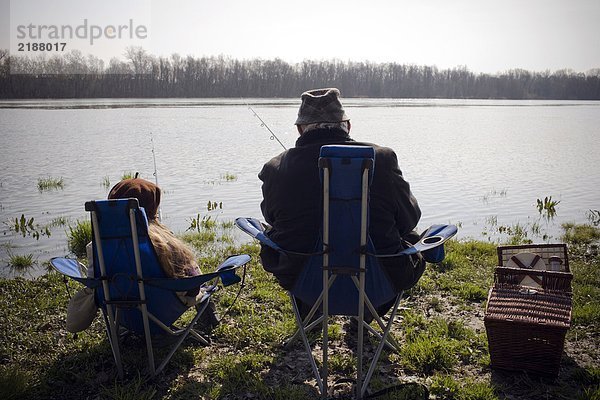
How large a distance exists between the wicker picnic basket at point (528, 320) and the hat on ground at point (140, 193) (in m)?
2.46

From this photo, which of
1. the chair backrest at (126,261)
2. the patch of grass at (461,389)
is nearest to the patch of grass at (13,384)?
the chair backrest at (126,261)

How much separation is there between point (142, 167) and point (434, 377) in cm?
1282

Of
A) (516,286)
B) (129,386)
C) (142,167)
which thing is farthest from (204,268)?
(142,167)

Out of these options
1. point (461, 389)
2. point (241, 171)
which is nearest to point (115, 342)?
point (461, 389)

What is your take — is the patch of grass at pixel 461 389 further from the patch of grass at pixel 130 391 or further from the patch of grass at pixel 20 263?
the patch of grass at pixel 20 263

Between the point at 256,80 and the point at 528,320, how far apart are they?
3443 inches

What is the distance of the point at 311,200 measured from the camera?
11.0 ft

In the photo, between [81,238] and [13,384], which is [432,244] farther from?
[81,238]

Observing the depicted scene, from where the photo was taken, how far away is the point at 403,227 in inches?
136

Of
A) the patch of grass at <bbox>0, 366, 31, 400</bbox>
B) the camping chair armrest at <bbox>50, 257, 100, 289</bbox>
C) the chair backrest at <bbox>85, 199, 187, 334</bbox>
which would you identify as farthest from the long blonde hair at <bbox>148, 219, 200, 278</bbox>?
the patch of grass at <bbox>0, 366, 31, 400</bbox>

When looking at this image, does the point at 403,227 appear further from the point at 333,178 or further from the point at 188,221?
the point at 188,221

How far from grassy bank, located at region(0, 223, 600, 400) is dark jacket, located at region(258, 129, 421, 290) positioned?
0.72 metres

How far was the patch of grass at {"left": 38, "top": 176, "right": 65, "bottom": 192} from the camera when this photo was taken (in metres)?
11.9

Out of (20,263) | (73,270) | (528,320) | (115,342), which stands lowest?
(20,263)
